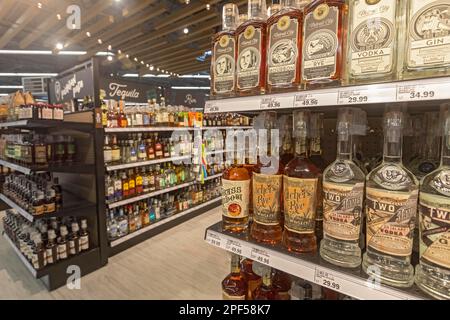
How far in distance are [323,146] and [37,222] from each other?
8.05 feet

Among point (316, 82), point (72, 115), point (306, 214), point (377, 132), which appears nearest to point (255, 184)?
point (306, 214)

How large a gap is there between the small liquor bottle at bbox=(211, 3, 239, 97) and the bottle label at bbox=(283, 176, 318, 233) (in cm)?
37

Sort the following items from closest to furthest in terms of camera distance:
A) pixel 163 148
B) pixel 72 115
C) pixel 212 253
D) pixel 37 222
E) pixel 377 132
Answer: pixel 377 132, pixel 37 222, pixel 72 115, pixel 212 253, pixel 163 148

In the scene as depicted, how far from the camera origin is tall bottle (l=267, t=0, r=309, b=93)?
71 centimetres

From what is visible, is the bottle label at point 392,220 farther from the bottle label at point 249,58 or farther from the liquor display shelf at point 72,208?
the liquor display shelf at point 72,208

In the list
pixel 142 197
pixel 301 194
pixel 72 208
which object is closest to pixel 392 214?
pixel 301 194

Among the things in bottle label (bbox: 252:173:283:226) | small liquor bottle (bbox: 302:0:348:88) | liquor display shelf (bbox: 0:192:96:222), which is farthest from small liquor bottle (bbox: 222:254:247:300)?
liquor display shelf (bbox: 0:192:96:222)

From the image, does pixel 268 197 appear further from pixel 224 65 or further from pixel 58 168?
pixel 58 168

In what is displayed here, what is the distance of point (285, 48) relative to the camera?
72cm

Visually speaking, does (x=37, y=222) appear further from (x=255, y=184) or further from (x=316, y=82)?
(x=316, y=82)

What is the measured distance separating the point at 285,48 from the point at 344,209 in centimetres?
48

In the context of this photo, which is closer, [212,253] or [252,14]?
[252,14]

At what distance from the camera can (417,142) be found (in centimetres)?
88

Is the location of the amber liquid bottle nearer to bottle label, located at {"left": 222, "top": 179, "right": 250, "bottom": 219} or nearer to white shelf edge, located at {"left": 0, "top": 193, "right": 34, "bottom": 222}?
bottle label, located at {"left": 222, "top": 179, "right": 250, "bottom": 219}
